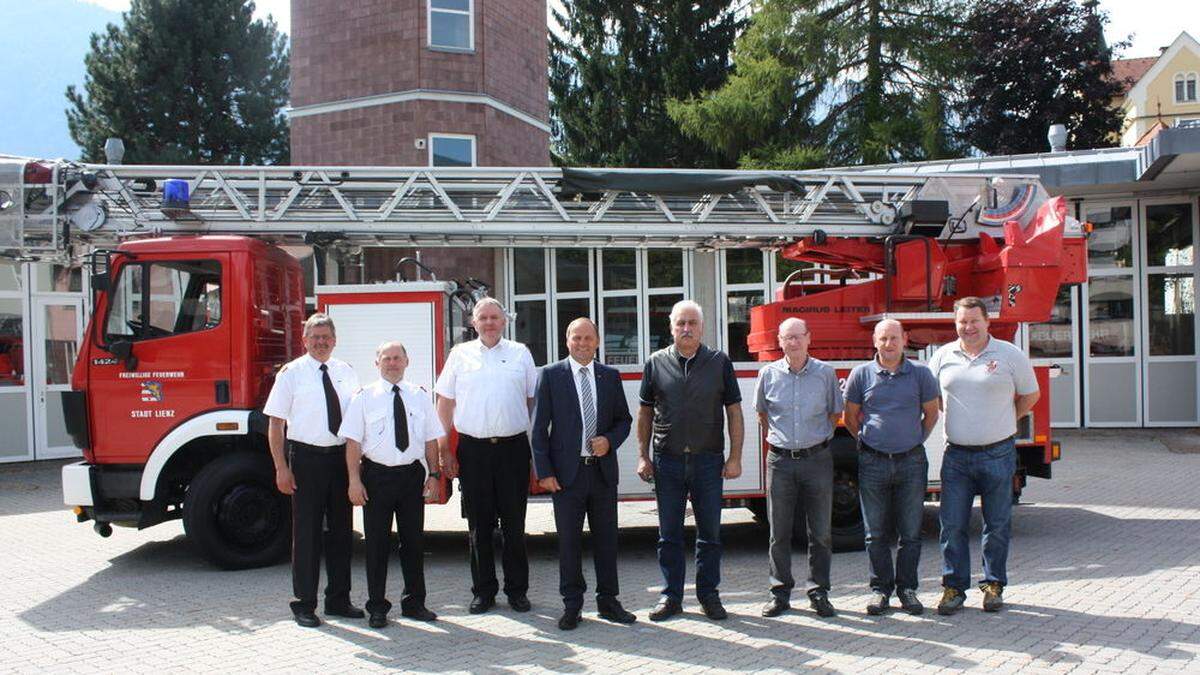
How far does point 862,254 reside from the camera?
9203 mm

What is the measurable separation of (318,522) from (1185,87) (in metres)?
67.1

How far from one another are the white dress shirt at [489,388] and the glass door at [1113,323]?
43.2ft

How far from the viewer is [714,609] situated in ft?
20.0

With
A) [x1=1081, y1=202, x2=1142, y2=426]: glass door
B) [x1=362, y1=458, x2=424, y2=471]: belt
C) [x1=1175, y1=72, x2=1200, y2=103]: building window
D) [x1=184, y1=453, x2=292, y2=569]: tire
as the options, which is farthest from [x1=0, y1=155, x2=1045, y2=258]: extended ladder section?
[x1=1175, y1=72, x2=1200, y2=103]: building window

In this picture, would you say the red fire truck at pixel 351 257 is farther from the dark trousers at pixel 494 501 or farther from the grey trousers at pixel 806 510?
the grey trousers at pixel 806 510

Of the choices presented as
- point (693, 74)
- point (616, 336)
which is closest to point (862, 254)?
point (616, 336)

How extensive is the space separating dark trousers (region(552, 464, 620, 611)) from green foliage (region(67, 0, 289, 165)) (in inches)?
1082

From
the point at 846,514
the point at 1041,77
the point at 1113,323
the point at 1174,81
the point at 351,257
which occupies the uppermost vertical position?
the point at 1174,81

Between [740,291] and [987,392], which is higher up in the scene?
[740,291]

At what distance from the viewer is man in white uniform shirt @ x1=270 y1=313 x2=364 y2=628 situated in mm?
6234

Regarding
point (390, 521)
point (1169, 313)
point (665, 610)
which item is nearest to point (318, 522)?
point (390, 521)

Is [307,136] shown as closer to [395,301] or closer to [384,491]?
[395,301]

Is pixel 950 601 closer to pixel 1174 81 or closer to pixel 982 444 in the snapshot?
pixel 982 444

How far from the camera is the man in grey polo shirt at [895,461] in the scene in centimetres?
618
